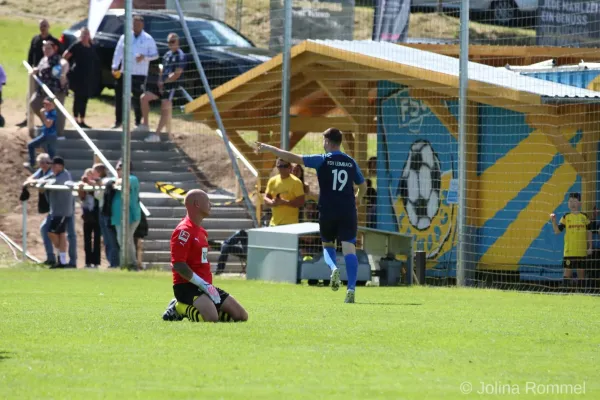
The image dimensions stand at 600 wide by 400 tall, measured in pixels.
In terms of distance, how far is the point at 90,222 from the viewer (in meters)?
22.9

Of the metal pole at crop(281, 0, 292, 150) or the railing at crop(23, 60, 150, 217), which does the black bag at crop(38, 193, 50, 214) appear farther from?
the metal pole at crop(281, 0, 292, 150)

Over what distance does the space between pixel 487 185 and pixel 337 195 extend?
6.57 metres

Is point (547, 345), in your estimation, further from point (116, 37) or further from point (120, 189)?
point (116, 37)

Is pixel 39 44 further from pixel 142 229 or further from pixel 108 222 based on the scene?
pixel 142 229

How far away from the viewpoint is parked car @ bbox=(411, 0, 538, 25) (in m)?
20.9

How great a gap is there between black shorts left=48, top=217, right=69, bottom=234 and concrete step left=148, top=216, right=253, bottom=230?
2.49 meters

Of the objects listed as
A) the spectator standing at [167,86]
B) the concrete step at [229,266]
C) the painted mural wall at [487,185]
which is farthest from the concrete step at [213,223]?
the painted mural wall at [487,185]

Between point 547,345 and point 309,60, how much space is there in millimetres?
12959

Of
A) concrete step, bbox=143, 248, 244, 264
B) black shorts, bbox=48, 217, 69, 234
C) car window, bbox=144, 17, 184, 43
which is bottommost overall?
concrete step, bbox=143, 248, 244, 264

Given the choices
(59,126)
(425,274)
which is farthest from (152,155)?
(425,274)

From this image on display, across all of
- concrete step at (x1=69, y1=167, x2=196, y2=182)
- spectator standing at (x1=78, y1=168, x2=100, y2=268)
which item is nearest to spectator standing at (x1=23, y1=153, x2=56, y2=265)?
spectator standing at (x1=78, y1=168, x2=100, y2=268)

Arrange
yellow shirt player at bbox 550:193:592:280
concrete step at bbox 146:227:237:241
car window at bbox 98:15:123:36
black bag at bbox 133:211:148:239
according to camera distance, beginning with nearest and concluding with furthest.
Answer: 1. yellow shirt player at bbox 550:193:592:280
2. black bag at bbox 133:211:148:239
3. concrete step at bbox 146:227:237:241
4. car window at bbox 98:15:123:36

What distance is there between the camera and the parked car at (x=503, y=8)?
20.9 m

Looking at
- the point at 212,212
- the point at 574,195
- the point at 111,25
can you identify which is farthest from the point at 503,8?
the point at 111,25
